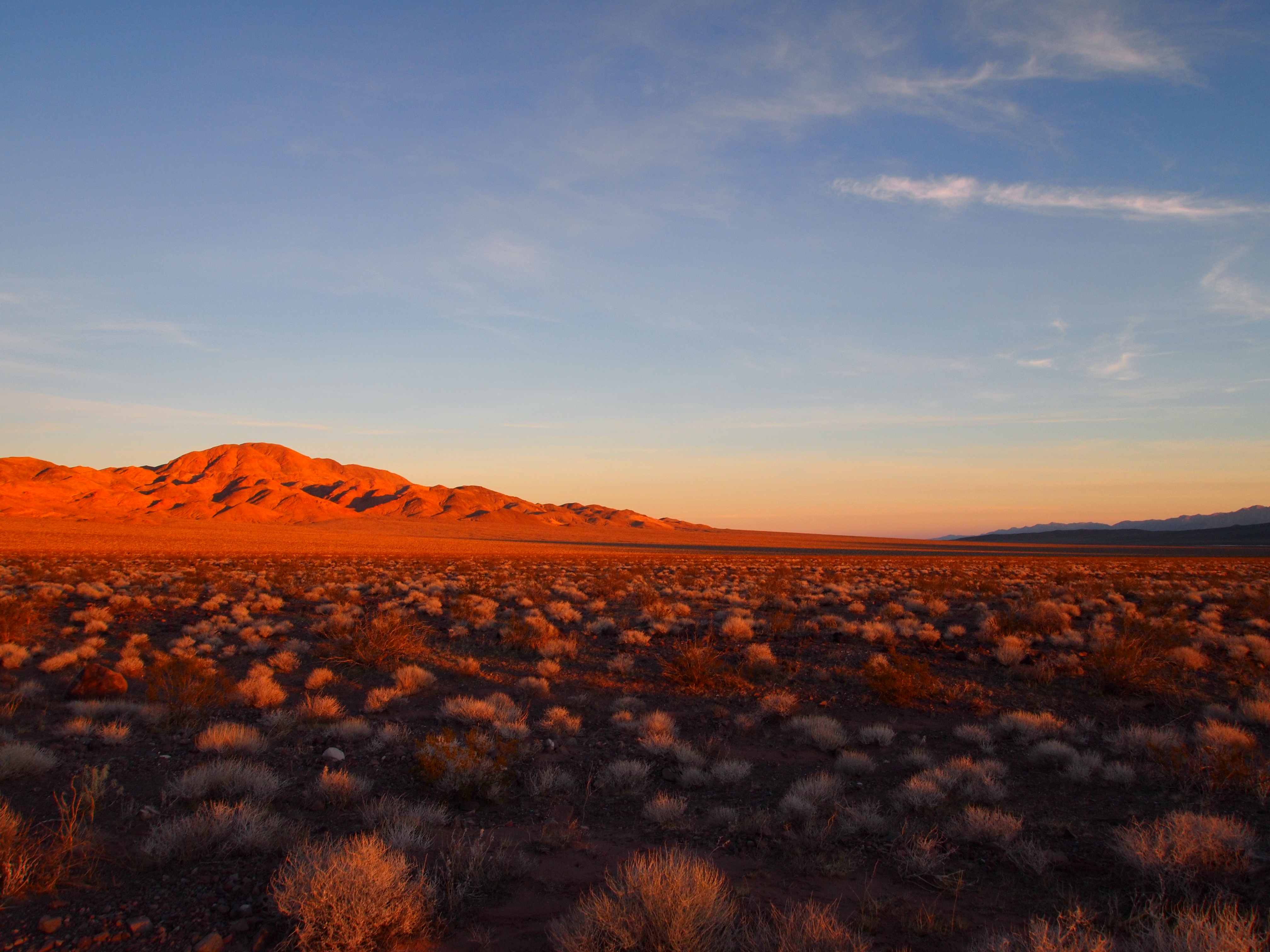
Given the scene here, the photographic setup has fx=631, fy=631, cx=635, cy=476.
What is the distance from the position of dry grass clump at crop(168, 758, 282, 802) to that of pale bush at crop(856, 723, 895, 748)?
6.41 metres

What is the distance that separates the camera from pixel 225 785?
564 cm

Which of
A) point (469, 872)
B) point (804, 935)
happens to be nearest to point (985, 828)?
point (804, 935)

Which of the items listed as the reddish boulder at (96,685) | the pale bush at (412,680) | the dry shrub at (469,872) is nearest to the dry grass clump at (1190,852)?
the dry shrub at (469,872)

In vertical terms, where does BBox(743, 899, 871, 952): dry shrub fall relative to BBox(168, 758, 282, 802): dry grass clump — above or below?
above

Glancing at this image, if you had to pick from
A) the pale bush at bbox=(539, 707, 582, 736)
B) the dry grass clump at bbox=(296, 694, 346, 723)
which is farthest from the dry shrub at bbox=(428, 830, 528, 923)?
the dry grass clump at bbox=(296, 694, 346, 723)

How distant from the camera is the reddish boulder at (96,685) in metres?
8.60

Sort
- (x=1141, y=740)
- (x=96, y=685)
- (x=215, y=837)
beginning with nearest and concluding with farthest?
(x=215, y=837)
(x=1141, y=740)
(x=96, y=685)

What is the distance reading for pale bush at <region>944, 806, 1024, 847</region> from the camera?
16.2 ft

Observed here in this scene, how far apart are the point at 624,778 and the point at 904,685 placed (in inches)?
194

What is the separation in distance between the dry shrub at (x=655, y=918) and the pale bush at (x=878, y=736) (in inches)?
173

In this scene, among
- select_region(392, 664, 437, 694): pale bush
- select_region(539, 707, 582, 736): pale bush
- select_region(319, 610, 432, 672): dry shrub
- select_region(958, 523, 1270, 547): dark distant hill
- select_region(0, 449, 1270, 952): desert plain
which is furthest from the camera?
select_region(958, 523, 1270, 547): dark distant hill

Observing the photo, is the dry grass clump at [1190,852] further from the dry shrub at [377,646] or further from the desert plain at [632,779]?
the dry shrub at [377,646]

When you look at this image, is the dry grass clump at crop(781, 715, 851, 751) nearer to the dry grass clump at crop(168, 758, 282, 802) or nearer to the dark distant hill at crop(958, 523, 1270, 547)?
the dry grass clump at crop(168, 758, 282, 802)

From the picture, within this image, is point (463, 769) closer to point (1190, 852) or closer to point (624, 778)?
point (624, 778)
